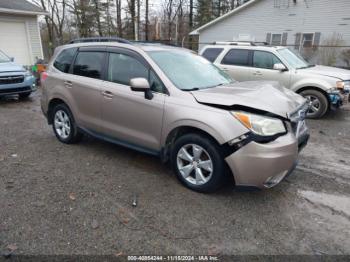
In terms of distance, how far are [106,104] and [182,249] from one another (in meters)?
2.39

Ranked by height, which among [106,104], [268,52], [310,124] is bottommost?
[310,124]

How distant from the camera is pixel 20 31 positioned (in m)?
14.2

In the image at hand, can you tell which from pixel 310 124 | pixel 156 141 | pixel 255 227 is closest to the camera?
pixel 255 227

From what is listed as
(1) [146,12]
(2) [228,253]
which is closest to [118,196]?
(2) [228,253]

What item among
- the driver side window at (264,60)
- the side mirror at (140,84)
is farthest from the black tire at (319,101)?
the side mirror at (140,84)

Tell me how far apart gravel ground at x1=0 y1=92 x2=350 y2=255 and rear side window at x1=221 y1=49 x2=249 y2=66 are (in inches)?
162

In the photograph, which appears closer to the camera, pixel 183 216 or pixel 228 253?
pixel 228 253

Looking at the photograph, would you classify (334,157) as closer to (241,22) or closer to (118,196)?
(118,196)

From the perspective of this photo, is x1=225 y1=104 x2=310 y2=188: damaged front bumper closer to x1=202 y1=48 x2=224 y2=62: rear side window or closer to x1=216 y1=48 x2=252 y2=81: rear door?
x1=216 y1=48 x2=252 y2=81: rear door

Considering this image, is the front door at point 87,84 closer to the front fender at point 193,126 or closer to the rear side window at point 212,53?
the front fender at point 193,126

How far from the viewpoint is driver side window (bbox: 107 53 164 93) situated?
12.2ft

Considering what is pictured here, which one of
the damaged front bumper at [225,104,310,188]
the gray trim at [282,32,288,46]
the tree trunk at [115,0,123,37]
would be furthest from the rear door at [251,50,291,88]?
the tree trunk at [115,0,123,37]

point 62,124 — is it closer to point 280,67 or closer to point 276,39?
point 280,67

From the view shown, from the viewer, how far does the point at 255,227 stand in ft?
9.64
